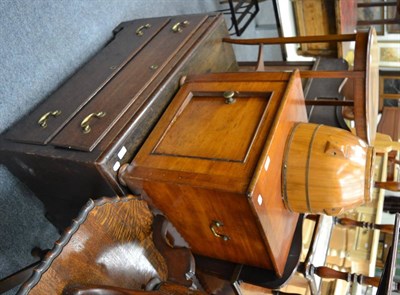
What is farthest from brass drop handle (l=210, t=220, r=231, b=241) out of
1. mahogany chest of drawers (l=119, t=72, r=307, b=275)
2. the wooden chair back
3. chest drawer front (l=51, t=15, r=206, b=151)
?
chest drawer front (l=51, t=15, r=206, b=151)

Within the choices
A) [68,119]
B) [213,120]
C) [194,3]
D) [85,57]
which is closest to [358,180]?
[213,120]

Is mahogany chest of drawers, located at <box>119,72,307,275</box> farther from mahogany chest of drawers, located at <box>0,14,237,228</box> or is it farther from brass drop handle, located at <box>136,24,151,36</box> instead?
brass drop handle, located at <box>136,24,151,36</box>

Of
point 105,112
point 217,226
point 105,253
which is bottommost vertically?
point 217,226

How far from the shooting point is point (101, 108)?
1200 millimetres

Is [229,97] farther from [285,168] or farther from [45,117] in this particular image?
[45,117]

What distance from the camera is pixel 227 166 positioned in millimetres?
924

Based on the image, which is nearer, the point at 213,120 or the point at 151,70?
the point at 213,120

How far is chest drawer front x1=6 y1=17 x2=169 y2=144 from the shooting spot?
4.01 feet

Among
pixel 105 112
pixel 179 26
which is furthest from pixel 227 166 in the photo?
pixel 179 26

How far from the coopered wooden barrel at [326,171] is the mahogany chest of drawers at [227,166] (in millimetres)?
39

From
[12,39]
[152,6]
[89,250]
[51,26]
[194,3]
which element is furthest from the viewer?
[194,3]

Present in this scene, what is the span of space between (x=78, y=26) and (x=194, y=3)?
0.98 m

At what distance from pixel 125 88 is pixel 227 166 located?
0.54m

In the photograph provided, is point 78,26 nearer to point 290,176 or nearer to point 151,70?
point 151,70
